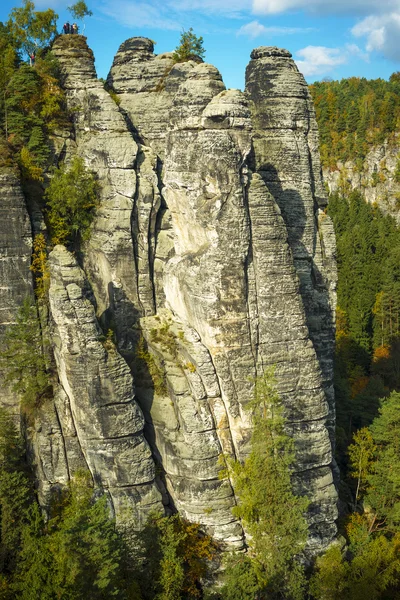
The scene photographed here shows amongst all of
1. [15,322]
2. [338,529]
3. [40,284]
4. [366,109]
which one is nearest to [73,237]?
[40,284]

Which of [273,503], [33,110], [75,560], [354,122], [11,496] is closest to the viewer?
[75,560]

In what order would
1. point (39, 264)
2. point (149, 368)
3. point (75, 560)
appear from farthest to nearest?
point (149, 368)
point (39, 264)
point (75, 560)

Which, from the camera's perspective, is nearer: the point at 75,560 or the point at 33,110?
the point at 75,560

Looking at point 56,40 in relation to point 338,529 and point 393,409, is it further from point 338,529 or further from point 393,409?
point 338,529

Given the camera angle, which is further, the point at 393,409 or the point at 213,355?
the point at 393,409

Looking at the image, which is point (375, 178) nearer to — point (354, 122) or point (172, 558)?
point (354, 122)

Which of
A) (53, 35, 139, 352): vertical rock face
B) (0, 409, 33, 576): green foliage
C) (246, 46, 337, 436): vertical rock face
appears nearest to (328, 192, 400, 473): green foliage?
(246, 46, 337, 436): vertical rock face

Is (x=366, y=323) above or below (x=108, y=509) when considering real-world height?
above

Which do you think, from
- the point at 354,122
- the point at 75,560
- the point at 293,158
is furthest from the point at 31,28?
the point at 354,122

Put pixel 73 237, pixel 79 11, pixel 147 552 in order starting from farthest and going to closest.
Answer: pixel 79 11, pixel 73 237, pixel 147 552
